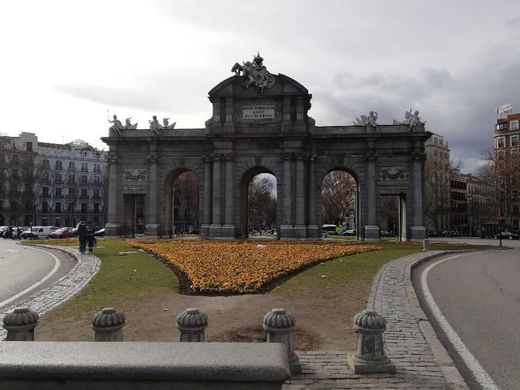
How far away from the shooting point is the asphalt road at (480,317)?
7.24 m

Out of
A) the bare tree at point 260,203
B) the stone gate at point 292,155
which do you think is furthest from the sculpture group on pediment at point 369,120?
the bare tree at point 260,203

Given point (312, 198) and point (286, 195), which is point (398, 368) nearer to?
point (286, 195)

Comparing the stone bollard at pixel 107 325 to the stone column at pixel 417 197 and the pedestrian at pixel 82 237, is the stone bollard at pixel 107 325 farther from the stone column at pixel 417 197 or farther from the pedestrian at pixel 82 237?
the stone column at pixel 417 197

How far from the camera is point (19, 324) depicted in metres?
6.68

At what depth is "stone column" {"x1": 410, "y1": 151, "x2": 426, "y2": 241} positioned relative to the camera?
1631 inches

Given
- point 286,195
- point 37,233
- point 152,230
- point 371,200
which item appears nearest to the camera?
point 286,195

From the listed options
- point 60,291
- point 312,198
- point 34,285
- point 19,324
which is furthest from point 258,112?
point 19,324

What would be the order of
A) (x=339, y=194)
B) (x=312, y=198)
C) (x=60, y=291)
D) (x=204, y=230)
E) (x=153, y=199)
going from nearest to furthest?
1. (x=60, y=291)
2. (x=312, y=198)
3. (x=204, y=230)
4. (x=153, y=199)
5. (x=339, y=194)

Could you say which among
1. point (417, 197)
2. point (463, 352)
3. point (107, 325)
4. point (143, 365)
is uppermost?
point (417, 197)

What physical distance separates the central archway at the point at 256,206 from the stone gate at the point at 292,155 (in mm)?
1132

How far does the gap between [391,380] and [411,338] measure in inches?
89.7

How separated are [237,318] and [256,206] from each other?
93751mm

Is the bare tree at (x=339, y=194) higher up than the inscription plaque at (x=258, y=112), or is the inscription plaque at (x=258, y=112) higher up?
the inscription plaque at (x=258, y=112)

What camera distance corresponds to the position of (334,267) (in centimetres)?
2012
